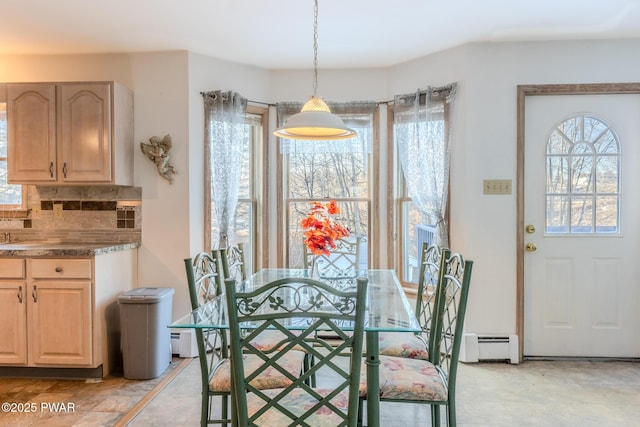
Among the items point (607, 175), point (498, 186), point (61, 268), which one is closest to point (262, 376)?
point (61, 268)

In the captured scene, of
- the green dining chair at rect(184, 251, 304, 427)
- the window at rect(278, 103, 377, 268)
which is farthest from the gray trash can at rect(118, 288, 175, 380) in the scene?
the window at rect(278, 103, 377, 268)

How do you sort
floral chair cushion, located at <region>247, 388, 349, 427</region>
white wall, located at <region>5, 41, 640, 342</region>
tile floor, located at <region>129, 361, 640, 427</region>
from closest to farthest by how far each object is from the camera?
floral chair cushion, located at <region>247, 388, 349, 427</region> → tile floor, located at <region>129, 361, 640, 427</region> → white wall, located at <region>5, 41, 640, 342</region>

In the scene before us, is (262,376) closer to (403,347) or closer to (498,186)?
(403,347)

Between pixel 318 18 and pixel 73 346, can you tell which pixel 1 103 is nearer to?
pixel 73 346

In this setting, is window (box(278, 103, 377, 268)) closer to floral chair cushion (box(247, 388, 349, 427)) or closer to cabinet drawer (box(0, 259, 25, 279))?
cabinet drawer (box(0, 259, 25, 279))

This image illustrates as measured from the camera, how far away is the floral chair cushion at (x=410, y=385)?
5.60 ft

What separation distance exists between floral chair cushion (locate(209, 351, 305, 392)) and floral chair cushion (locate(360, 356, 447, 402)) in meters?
0.34

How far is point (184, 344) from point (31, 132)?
2.04 m

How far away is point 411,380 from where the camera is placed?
1.75 metres

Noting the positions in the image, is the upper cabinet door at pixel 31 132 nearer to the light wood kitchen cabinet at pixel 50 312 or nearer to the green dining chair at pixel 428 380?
the light wood kitchen cabinet at pixel 50 312

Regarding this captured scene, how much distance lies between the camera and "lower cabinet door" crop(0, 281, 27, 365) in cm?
281

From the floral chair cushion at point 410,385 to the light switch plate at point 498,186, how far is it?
180cm

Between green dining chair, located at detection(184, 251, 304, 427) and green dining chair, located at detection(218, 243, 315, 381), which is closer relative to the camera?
green dining chair, located at detection(184, 251, 304, 427)

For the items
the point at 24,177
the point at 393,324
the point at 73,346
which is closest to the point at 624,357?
the point at 393,324
